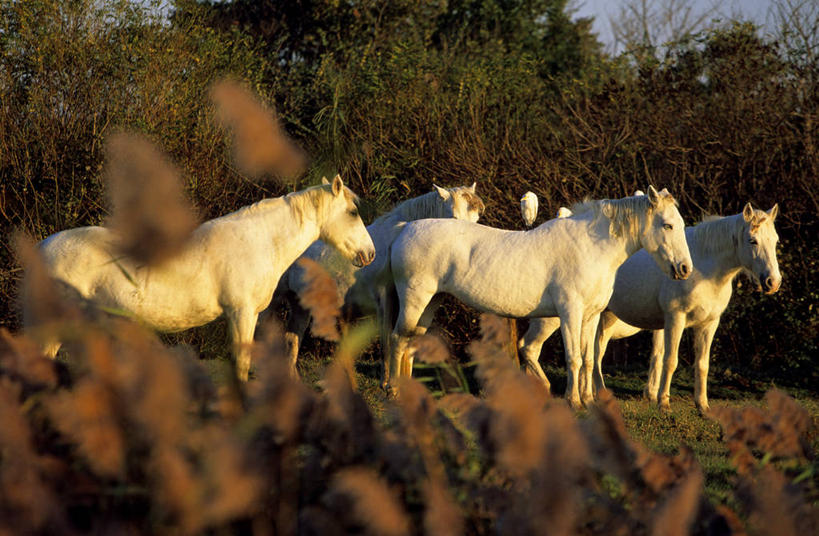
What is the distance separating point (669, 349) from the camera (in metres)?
9.38

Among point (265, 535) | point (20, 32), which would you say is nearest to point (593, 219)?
point (265, 535)

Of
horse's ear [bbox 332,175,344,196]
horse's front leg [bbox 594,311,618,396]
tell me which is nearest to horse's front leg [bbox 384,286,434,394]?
horse's ear [bbox 332,175,344,196]

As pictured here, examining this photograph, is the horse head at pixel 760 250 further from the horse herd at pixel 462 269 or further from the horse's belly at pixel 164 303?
the horse's belly at pixel 164 303

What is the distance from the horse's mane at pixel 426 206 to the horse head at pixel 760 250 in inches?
125

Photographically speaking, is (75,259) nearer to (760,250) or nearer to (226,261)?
(226,261)

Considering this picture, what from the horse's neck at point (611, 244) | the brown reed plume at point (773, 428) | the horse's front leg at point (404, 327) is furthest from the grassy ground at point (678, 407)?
the horse's neck at point (611, 244)

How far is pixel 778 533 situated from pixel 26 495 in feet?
5.06

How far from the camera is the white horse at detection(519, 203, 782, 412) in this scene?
9.05m

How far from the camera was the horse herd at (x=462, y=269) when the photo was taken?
6.74m

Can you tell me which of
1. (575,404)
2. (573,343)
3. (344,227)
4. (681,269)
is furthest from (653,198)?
(344,227)

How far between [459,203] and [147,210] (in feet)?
28.3

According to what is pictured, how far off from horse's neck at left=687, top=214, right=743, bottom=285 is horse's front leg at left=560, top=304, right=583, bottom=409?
1.82m

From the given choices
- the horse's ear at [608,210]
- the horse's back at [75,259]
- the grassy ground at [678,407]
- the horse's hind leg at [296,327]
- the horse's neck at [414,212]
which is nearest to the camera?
the grassy ground at [678,407]

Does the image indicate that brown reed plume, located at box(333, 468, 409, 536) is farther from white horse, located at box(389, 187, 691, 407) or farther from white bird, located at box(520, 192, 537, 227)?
white bird, located at box(520, 192, 537, 227)
